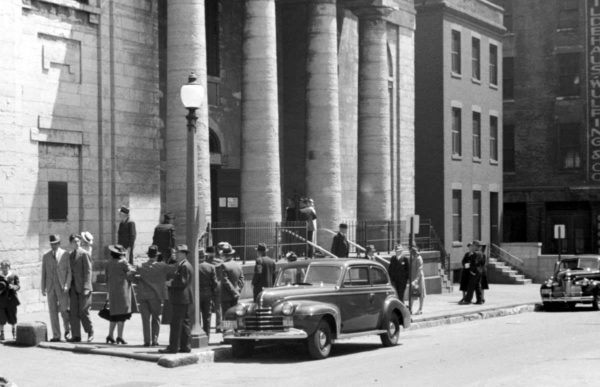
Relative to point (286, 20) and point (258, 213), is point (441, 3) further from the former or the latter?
point (258, 213)

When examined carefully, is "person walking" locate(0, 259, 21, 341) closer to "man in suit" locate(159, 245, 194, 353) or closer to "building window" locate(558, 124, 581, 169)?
"man in suit" locate(159, 245, 194, 353)

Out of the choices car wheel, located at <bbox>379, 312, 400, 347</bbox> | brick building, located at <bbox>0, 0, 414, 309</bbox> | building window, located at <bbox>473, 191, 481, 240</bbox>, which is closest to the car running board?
car wheel, located at <bbox>379, 312, 400, 347</bbox>

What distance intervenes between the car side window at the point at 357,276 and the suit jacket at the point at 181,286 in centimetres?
320

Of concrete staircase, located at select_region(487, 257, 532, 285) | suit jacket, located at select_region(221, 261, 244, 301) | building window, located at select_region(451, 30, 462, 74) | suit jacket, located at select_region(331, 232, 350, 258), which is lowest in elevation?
concrete staircase, located at select_region(487, 257, 532, 285)

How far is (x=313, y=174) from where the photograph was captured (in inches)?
1438

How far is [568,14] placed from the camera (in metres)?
62.7

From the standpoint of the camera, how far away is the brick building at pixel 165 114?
88.6 ft

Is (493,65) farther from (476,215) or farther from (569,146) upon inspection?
(569,146)

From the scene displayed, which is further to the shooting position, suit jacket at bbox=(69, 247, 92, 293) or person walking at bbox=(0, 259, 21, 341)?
person walking at bbox=(0, 259, 21, 341)

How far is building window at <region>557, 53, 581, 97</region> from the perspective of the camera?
62.0 m

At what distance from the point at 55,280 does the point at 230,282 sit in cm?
347

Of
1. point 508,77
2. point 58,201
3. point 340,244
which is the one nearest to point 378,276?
point 340,244

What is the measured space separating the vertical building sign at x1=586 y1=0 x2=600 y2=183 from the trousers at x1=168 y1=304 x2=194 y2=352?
147 ft

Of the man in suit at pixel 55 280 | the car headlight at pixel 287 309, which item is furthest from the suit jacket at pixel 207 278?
the man in suit at pixel 55 280
